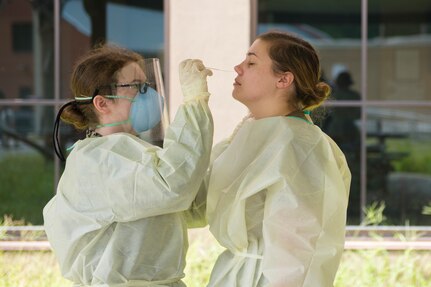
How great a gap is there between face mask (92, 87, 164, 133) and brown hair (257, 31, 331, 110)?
0.36m

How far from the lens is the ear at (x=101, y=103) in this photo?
92.3 inches

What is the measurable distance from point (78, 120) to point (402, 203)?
15.2 feet

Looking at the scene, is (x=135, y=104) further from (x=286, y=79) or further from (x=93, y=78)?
(x=286, y=79)

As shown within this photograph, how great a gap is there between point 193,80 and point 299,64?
329mm

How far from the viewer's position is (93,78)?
237cm

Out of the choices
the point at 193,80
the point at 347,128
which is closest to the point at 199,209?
the point at 193,80

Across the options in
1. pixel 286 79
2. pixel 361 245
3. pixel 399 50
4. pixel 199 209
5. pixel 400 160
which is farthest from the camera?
pixel 399 50

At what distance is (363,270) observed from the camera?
5.04 meters

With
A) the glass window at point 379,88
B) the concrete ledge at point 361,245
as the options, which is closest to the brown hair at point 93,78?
the concrete ledge at point 361,245

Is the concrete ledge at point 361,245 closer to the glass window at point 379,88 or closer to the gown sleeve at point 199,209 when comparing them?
the glass window at point 379,88

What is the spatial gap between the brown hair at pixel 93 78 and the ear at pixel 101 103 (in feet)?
0.05

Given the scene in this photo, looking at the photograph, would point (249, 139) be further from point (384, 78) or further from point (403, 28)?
point (403, 28)

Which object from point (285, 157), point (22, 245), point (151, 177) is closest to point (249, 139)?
point (285, 157)

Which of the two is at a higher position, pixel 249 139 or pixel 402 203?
pixel 249 139
